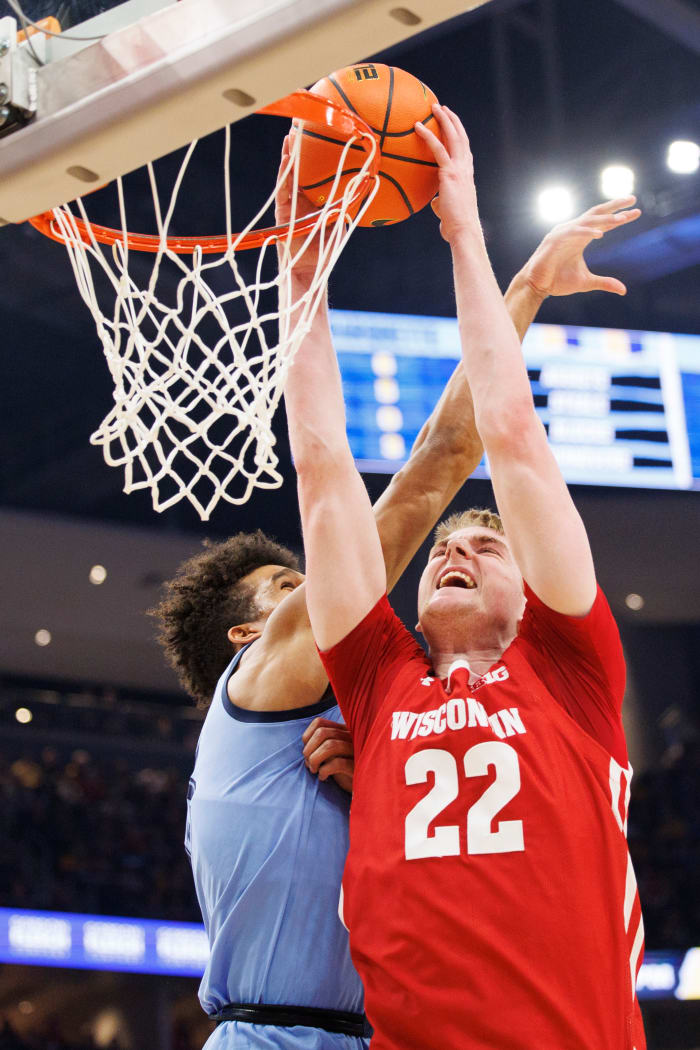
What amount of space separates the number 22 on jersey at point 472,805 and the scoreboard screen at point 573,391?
15.0 feet

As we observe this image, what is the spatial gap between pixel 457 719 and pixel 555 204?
615 centimetres

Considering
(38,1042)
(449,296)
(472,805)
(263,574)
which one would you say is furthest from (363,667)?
(38,1042)

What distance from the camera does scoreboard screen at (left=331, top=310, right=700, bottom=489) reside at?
6566 mm

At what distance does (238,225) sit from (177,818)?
4192 millimetres

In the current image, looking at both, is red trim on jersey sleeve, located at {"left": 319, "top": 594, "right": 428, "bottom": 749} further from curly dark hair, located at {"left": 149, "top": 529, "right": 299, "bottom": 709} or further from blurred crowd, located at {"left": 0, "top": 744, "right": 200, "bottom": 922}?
blurred crowd, located at {"left": 0, "top": 744, "right": 200, "bottom": 922}

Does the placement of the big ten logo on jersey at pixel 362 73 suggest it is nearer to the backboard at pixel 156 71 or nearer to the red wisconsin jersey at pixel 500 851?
the backboard at pixel 156 71

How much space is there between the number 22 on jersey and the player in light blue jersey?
36 cm

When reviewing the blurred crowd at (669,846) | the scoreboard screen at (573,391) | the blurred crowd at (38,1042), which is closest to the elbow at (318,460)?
the scoreboard screen at (573,391)

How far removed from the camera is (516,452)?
2051 mm

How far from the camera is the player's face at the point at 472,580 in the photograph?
7.43 ft

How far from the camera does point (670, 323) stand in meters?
8.02

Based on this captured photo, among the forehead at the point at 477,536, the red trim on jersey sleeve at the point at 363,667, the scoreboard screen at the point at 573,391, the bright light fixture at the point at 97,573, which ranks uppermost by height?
the scoreboard screen at the point at 573,391

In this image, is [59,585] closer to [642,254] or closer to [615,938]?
[642,254]

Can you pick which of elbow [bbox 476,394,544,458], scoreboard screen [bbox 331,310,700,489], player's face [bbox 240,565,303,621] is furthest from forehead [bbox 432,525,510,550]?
scoreboard screen [bbox 331,310,700,489]
